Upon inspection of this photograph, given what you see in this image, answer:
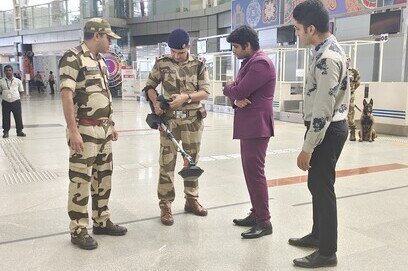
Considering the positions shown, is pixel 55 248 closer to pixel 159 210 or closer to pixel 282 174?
pixel 159 210

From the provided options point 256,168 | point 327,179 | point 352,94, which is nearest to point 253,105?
point 256,168

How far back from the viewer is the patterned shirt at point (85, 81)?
262 cm

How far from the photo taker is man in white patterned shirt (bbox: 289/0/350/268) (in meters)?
2.20

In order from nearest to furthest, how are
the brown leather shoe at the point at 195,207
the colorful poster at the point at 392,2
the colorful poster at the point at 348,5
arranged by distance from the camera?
1. the brown leather shoe at the point at 195,207
2. the colorful poster at the point at 392,2
3. the colorful poster at the point at 348,5

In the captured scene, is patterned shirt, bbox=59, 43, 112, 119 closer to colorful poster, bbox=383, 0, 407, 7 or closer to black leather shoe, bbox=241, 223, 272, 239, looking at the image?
black leather shoe, bbox=241, 223, 272, 239

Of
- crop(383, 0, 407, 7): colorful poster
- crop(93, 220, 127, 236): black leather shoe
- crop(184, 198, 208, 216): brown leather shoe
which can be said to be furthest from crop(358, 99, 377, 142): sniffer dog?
crop(93, 220, 127, 236): black leather shoe

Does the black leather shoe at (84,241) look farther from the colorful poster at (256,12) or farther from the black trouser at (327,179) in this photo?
the colorful poster at (256,12)

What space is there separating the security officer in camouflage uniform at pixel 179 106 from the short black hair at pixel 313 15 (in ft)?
3.53

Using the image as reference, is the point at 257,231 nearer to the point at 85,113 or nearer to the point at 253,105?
the point at 253,105

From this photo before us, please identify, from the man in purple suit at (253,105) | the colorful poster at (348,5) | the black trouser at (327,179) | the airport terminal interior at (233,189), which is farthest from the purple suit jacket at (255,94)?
the colorful poster at (348,5)

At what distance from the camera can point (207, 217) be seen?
3.38 meters

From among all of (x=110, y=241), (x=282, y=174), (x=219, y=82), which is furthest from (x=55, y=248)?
(x=219, y=82)

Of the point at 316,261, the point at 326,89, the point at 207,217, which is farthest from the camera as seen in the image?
the point at 207,217

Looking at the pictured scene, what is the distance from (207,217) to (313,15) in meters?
1.82
